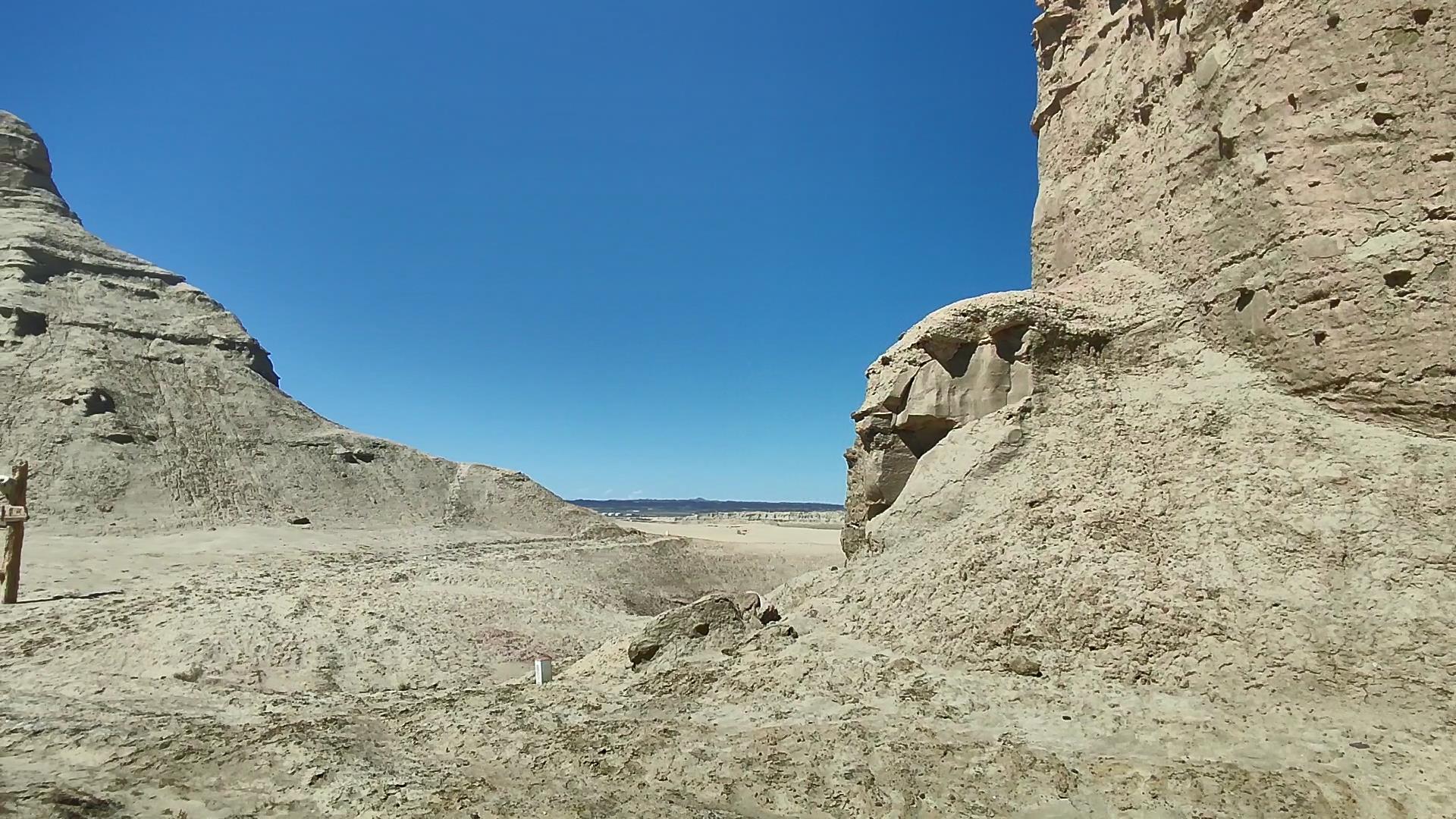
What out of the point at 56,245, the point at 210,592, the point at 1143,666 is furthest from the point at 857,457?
the point at 56,245

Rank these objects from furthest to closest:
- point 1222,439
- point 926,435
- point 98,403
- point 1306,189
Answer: point 98,403, point 926,435, point 1306,189, point 1222,439

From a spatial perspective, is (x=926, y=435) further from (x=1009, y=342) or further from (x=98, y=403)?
(x=98, y=403)

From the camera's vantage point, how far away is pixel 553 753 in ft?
21.0

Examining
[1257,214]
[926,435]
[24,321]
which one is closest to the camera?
[1257,214]

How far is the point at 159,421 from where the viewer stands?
29.0 metres

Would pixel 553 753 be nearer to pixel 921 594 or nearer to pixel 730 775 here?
pixel 730 775

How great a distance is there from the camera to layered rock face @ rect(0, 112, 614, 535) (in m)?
25.7

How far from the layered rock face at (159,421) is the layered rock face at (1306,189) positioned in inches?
993

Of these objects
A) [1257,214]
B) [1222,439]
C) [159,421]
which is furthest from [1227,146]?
[159,421]

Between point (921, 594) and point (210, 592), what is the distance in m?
13.0

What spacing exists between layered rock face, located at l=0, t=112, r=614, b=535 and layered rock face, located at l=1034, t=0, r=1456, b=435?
25.2 metres

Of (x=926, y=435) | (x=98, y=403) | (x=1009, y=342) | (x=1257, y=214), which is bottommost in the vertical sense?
(x=926, y=435)

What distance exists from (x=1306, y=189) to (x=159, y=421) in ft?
→ 110

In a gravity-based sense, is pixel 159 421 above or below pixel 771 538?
above
